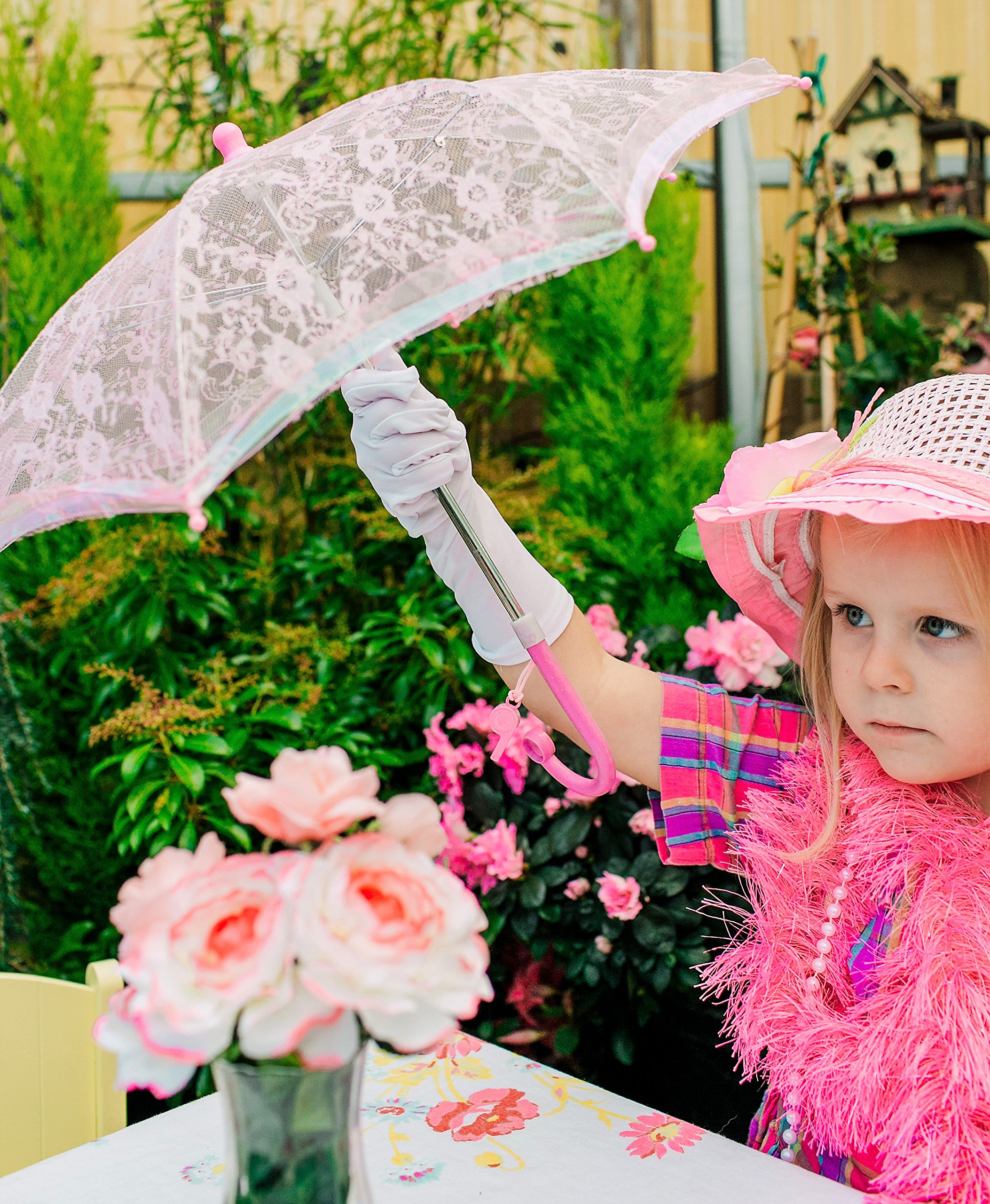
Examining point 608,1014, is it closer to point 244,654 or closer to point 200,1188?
point 200,1188

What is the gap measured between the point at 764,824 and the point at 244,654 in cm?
130

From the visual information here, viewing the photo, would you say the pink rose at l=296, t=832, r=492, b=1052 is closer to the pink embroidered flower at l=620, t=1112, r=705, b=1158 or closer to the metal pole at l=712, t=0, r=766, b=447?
the pink embroidered flower at l=620, t=1112, r=705, b=1158

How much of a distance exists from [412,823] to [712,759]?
0.64 meters

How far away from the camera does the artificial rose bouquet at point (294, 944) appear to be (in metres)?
0.52

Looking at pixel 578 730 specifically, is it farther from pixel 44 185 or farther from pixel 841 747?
pixel 44 185

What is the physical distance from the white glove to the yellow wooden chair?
0.53 m

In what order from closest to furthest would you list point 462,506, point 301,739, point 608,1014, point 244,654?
1. point 462,506
2. point 608,1014
3. point 301,739
4. point 244,654

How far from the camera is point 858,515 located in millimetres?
888

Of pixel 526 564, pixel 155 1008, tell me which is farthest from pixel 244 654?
pixel 155 1008

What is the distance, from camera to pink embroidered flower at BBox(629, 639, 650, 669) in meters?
1.77

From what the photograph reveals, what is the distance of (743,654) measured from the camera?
167cm

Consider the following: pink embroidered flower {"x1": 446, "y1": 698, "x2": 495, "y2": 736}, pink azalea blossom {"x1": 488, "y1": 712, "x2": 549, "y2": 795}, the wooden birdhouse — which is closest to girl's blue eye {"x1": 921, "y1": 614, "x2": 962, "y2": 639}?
pink azalea blossom {"x1": 488, "y1": 712, "x2": 549, "y2": 795}

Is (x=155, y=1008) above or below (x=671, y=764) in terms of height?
above

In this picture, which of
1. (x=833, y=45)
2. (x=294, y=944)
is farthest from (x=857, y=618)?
(x=833, y=45)
